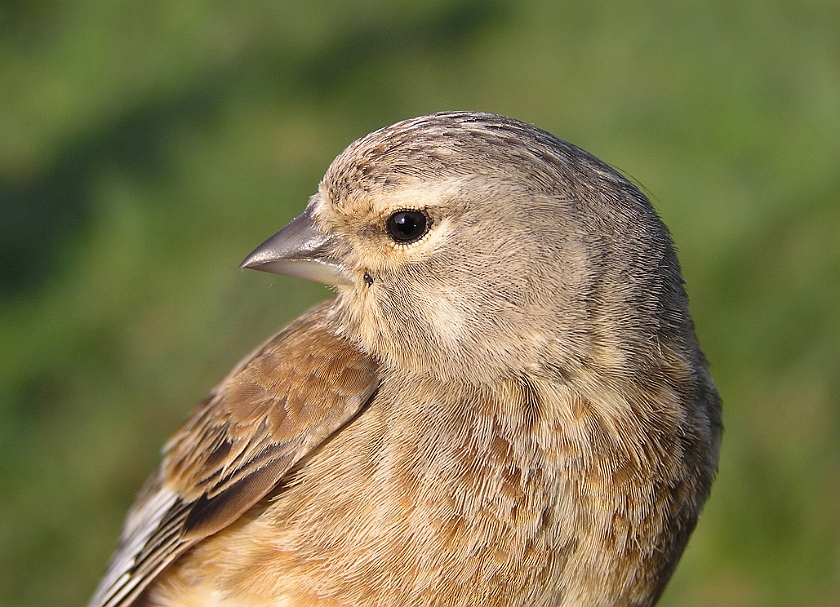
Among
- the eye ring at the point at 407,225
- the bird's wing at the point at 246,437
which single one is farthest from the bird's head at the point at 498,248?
the bird's wing at the point at 246,437

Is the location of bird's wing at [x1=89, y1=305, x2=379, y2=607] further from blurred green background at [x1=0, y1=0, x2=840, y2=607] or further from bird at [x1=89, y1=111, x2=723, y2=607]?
blurred green background at [x1=0, y1=0, x2=840, y2=607]

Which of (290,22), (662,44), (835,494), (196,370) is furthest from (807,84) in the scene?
(196,370)

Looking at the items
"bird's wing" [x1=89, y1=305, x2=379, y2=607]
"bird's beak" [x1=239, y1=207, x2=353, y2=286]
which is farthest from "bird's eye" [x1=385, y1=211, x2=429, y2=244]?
"bird's wing" [x1=89, y1=305, x2=379, y2=607]

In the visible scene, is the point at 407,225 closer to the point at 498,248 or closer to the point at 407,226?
the point at 407,226

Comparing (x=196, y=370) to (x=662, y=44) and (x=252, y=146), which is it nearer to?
(x=252, y=146)

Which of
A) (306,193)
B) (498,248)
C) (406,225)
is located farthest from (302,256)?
(306,193)
